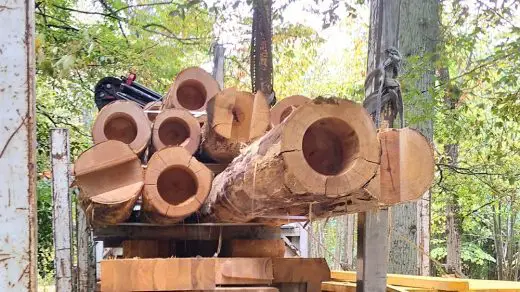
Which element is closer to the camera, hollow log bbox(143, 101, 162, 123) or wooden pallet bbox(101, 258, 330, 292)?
wooden pallet bbox(101, 258, 330, 292)

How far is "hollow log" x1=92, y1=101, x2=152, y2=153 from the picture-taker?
14.8 feet

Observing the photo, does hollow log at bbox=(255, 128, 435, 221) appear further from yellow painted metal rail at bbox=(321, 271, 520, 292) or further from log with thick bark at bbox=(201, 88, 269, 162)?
log with thick bark at bbox=(201, 88, 269, 162)

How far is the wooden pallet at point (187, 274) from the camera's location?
3.19 m

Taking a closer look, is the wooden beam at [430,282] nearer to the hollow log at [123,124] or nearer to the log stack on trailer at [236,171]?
the log stack on trailer at [236,171]

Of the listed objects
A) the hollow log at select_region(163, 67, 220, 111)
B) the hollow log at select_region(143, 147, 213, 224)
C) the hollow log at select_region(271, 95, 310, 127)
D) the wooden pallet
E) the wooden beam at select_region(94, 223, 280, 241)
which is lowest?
the wooden pallet

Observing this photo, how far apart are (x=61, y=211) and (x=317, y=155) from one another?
230cm

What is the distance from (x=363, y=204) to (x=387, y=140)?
33cm

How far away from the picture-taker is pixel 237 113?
13.3ft

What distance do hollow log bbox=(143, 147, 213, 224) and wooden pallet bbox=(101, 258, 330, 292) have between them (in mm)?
345

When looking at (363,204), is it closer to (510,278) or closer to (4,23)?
(4,23)

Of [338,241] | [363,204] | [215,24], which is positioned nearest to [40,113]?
[215,24]

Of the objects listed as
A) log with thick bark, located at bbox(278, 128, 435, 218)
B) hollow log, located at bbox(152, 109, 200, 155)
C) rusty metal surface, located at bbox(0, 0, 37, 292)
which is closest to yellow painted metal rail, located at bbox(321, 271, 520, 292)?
log with thick bark, located at bbox(278, 128, 435, 218)

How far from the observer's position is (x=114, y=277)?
318cm

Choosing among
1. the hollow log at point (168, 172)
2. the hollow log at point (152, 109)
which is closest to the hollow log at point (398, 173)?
the hollow log at point (168, 172)
